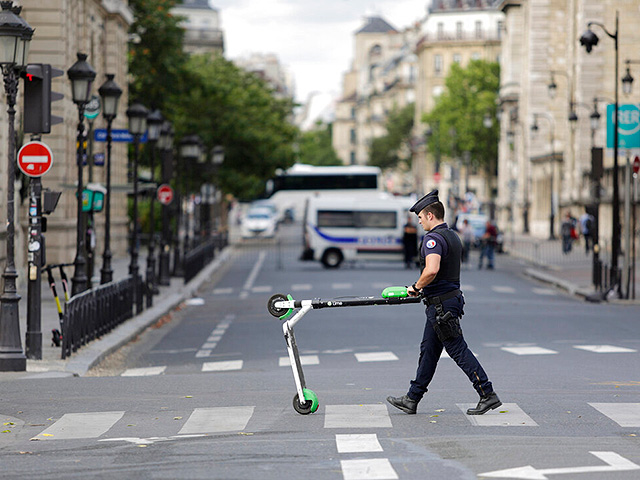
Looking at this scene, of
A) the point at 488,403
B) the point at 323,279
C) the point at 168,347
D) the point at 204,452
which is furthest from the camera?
the point at 323,279

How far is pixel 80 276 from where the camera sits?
20.0 metres

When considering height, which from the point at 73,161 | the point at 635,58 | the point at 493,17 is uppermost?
the point at 493,17

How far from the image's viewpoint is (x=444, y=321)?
409 inches

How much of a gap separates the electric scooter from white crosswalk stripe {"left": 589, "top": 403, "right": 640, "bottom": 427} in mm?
1690

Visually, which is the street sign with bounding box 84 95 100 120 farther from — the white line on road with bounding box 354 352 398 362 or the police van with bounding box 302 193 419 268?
the police van with bounding box 302 193 419 268

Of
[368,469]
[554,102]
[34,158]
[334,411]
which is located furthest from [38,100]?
[554,102]

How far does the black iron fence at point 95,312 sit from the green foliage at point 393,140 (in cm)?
14051

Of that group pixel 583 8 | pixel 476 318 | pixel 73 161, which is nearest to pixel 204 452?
pixel 476 318

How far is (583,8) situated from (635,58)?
3.31m

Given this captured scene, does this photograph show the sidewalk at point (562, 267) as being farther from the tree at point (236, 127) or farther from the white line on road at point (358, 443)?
the white line on road at point (358, 443)

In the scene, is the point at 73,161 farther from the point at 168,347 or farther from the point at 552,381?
the point at 552,381

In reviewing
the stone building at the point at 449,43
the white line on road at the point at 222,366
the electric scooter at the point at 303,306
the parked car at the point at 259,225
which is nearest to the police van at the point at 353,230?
the white line on road at the point at 222,366

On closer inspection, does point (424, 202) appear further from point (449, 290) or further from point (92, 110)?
point (92, 110)

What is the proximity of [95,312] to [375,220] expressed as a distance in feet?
99.1
